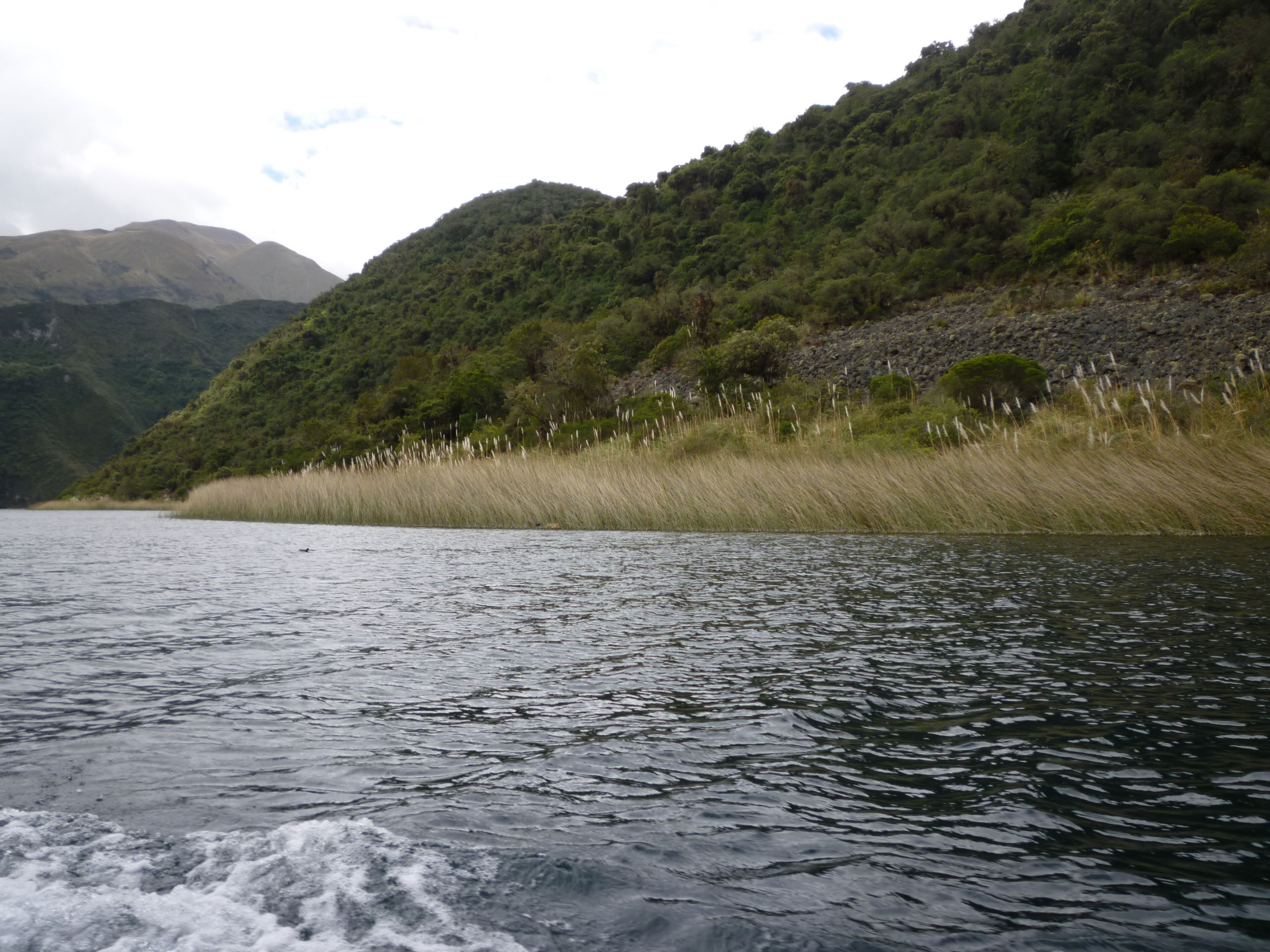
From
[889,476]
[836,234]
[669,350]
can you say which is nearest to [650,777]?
[889,476]

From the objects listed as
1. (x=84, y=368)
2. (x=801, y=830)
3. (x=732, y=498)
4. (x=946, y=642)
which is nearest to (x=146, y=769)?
(x=801, y=830)

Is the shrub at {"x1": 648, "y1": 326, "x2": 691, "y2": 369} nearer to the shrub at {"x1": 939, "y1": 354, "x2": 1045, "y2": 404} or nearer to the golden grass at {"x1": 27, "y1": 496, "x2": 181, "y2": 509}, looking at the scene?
the shrub at {"x1": 939, "y1": 354, "x2": 1045, "y2": 404}

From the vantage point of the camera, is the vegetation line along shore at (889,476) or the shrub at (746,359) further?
the shrub at (746,359)

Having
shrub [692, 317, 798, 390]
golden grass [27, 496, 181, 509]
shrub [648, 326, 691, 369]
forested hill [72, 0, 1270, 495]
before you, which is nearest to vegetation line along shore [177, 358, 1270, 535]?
shrub [692, 317, 798, 390]

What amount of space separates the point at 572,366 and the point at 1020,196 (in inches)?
889

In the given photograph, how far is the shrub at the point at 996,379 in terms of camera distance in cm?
2002

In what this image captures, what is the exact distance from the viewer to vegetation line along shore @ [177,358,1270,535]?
9.48 m

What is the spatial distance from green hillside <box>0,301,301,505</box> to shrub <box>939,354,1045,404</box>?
85423 millimetres

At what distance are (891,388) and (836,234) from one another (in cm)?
2463

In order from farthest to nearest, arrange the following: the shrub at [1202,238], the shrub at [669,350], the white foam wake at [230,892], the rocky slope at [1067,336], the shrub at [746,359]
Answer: the shrub at [669,350] < the shrub at [746,359] < the shrub at [1202,238] < the rocky slope at [1067,336] < the white foam wake at [230,892]

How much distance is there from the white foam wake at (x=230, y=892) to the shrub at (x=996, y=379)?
20410 mm

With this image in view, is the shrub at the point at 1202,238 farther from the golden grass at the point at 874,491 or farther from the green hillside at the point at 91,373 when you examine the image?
the green hillside at the point at 91,373

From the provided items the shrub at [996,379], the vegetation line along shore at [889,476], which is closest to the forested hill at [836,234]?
the shrub at [996,379]

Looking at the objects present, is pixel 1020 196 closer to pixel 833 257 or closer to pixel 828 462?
pixel 833 257
